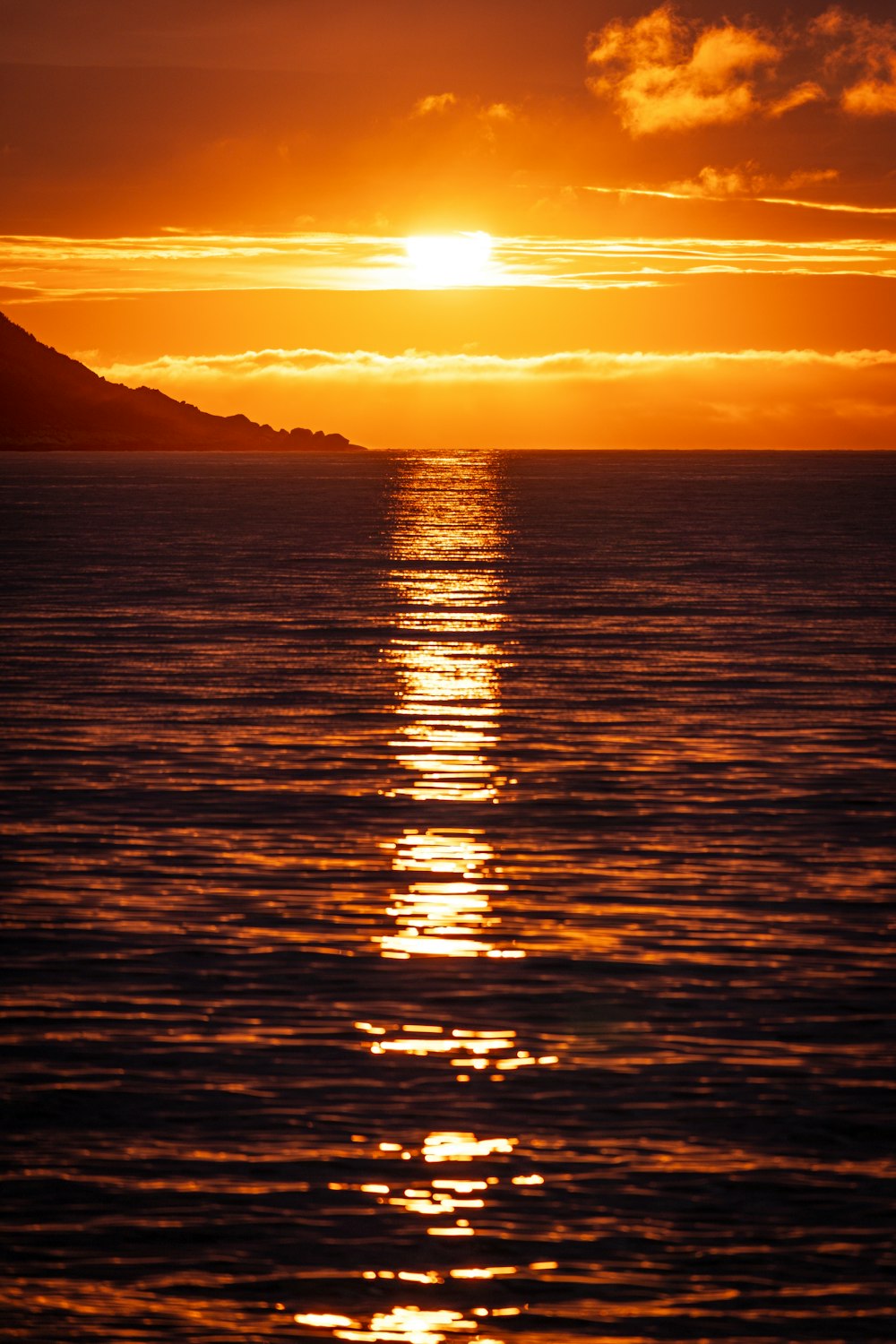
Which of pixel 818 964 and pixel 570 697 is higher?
pixel 570 697

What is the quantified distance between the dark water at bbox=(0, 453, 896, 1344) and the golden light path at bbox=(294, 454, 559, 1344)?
65mm

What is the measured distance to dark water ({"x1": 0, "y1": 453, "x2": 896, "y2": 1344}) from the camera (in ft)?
49.5

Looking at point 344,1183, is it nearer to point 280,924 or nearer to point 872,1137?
point 872,1137

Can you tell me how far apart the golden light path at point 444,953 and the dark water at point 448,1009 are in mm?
65

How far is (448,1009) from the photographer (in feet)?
71.4

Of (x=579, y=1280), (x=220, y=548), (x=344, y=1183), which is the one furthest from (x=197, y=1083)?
(x=220, y=548)

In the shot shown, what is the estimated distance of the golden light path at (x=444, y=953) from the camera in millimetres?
14641

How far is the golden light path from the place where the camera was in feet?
48.0

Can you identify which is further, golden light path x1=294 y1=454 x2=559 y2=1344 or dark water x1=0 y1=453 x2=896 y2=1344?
dark water x1=0 y1=453 x2=896 y2=1344

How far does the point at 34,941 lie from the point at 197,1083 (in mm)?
6160

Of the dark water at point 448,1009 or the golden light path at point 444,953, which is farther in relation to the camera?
the dark water at point 448,1009

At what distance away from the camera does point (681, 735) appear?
136 ft

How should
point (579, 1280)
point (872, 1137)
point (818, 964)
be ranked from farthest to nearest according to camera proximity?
point (818, 964) → point (872, 1137) → point (579, 1280)

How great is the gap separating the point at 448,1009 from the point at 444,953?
2288 millimetres
